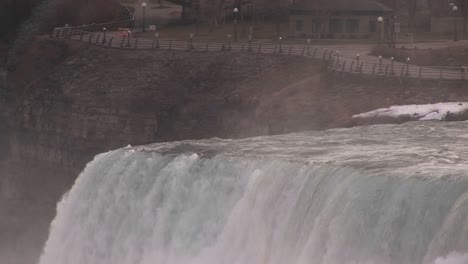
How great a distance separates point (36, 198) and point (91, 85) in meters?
7.08

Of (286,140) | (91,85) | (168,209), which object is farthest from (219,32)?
(168,209)

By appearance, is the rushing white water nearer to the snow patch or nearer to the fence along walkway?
the snow patch

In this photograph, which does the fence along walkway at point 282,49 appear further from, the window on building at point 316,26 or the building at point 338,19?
the window on building at point 316,26

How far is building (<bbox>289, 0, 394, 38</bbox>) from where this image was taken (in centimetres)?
7862

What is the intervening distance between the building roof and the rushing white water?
32.0 metres

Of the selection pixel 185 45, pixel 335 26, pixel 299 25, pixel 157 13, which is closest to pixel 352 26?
pixel 335 26

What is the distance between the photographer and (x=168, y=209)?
39.5 meters

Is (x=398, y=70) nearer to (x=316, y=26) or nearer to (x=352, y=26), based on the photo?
(x=352, y=26)

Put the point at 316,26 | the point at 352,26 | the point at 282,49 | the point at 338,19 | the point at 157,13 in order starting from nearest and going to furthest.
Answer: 1. the point at 282,49
2. the point at 352,26
3. the point at 338,19
4. the point at 316,26
5. the point at 157,13

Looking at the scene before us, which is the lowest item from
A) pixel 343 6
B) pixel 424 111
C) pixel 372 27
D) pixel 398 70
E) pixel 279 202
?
pixel 279 202

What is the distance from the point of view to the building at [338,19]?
78.6 metres

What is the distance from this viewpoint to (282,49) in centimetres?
6669

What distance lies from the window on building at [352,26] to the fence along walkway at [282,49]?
904cm

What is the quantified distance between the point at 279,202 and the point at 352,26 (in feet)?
150
